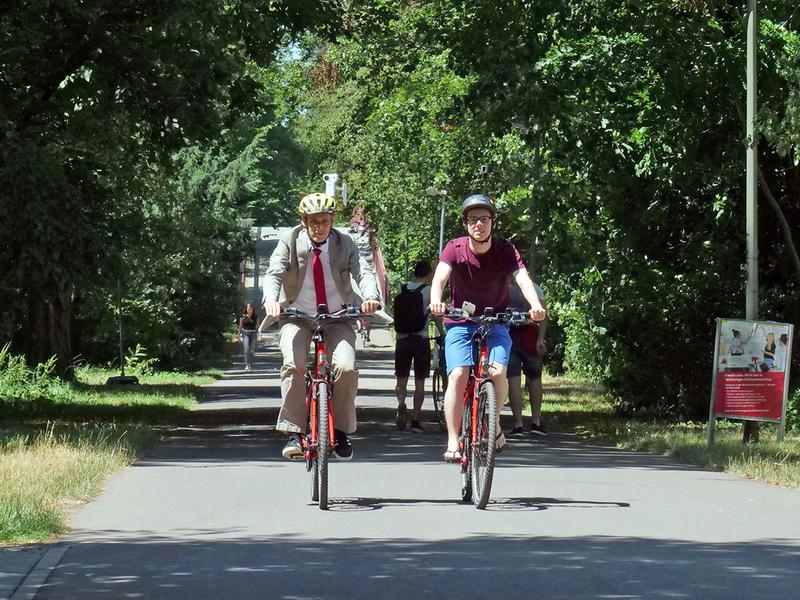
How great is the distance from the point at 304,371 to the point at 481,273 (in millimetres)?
1308

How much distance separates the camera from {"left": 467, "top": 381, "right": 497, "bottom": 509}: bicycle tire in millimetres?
10477

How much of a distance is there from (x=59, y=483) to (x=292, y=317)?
2093 mm

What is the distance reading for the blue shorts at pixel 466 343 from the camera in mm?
11016

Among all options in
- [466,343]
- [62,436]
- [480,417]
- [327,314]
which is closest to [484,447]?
[480,417]

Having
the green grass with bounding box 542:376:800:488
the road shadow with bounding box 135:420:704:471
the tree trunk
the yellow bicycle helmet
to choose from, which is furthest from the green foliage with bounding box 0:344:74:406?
the yellow bicycle helmet

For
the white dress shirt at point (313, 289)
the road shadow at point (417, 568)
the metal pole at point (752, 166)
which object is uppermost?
the metal pole at point (752, 166)

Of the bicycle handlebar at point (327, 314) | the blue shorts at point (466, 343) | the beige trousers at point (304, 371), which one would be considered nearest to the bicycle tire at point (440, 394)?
the beige trousers at point (304, 371)

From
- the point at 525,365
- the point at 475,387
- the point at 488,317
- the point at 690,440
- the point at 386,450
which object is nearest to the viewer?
the point at 488,317

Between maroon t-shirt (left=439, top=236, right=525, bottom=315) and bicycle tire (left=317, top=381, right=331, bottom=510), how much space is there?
103cm

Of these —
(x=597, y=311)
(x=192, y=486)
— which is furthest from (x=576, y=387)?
(x=192, y=486)

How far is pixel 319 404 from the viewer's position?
10.9m

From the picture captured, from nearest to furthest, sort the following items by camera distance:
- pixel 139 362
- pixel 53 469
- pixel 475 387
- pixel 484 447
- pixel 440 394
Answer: pixel 484 447
pixel 475 387
pixel 53 469
pixel 440 394
pixel 139 362

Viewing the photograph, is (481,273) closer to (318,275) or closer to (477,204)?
(477,204)

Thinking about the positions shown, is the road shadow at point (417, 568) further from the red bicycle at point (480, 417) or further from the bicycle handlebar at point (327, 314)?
the bicycle handlebar at point (327, 314)
